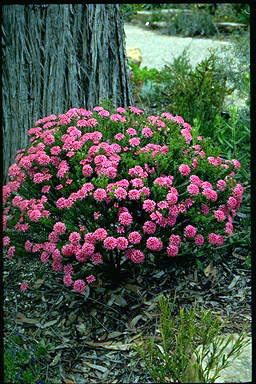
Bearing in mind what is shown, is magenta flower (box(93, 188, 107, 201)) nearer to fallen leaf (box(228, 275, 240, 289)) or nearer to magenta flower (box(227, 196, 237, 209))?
magenta flower (box(227, 196, 237, 209))

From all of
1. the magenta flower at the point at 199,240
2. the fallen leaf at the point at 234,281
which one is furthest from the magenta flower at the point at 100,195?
the fallen leaf at the point at 234,281

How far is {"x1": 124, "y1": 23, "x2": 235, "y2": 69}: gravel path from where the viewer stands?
29.6ft

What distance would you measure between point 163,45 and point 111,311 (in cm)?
764

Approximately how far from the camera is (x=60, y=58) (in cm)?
417

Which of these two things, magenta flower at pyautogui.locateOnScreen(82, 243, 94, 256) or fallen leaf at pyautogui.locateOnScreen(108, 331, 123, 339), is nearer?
magenta flower at pyautogui.locateOnScreen(82, 243, 94, 256)

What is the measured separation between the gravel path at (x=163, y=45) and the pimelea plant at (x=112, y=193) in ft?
16.4

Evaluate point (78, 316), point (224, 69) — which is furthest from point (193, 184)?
point (224, 69)

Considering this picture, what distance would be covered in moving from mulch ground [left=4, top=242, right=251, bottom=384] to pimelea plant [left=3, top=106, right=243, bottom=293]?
22 centimetres

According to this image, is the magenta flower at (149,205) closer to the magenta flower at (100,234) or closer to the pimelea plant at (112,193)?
the pimelea plant at (112,193)

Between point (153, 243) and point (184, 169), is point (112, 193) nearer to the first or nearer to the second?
point (153, 243)

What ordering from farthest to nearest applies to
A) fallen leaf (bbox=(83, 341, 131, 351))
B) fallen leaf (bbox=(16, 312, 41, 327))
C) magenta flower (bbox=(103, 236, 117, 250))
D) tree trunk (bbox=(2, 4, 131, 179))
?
tree trunk (bbox=(2, 4, 131, 179)) → fallen leaf (bbox=(16, 312, 41, 327)) → fallen leaf (bbox=(83, 341, 131, 351)) → magenta flower (bbox=(103, 236, 117, 250))

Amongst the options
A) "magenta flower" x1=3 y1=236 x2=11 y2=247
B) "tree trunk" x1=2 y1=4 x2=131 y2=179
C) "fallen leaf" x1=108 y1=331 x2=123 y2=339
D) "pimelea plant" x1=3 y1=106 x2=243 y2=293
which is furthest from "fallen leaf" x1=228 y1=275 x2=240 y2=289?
"tree trunk" x1=2 y1=4 x2=131 y2=179

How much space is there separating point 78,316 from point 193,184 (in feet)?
3.56

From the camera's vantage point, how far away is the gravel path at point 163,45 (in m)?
9.02
